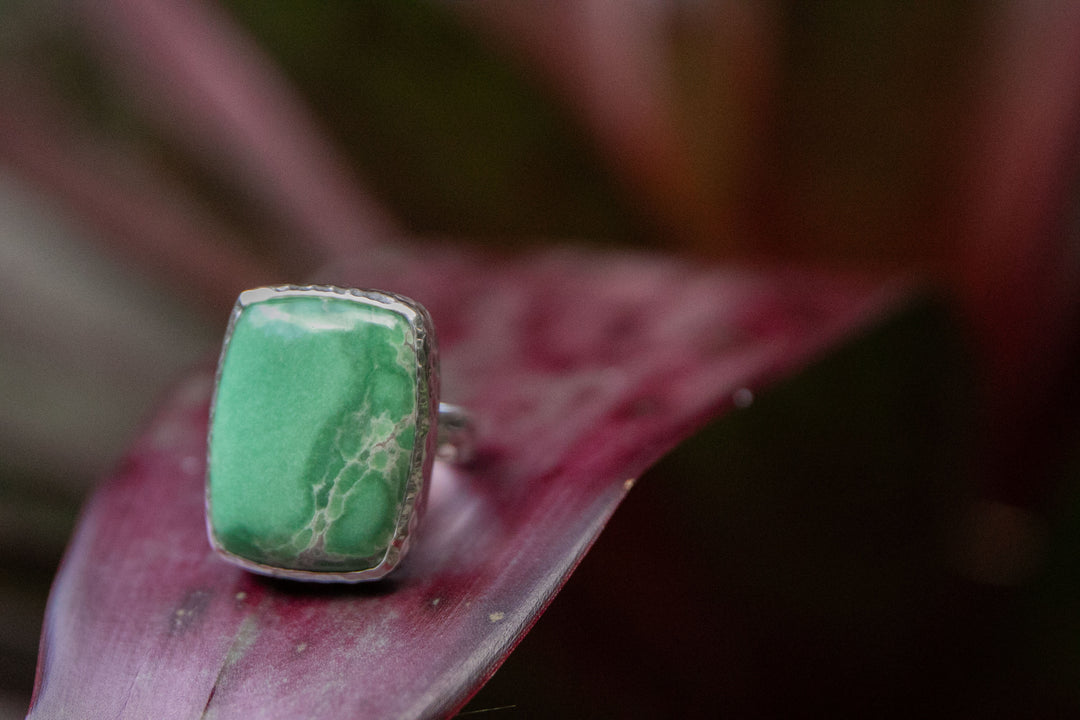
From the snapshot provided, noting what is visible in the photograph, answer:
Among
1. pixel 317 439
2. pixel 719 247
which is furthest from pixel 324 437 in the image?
pixel 719 247

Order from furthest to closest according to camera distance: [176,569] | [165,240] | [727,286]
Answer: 1. [165,240]
2. [727,286]
3. [176,569]

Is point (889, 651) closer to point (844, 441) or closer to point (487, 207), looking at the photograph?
point (844, 441)

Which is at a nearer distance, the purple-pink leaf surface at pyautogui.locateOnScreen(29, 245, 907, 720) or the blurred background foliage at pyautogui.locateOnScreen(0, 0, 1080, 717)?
the purple-pink leaf surface at pyautogui.locateOnScreen(29, 245, 907, 720)

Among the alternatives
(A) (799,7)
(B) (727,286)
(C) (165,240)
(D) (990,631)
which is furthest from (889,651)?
(C) (165,240)

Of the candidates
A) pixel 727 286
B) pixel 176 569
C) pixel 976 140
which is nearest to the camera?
pixel 176 569

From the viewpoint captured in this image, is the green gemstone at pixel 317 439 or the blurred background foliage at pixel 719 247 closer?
the green gemstone at pixel 317 439
